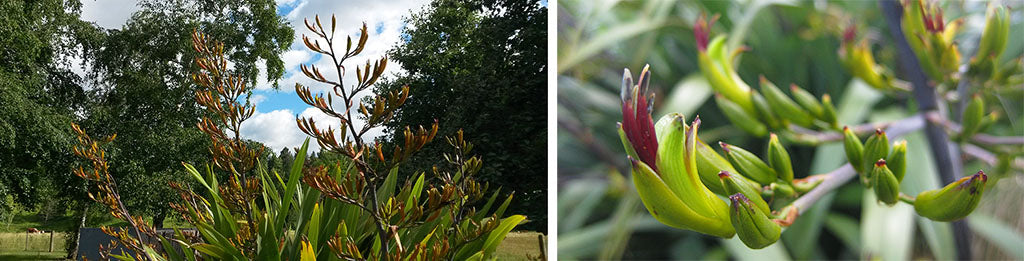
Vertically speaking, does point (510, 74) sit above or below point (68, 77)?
below

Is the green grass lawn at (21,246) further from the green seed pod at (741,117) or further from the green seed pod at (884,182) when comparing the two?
the green seed pod at (884,182)

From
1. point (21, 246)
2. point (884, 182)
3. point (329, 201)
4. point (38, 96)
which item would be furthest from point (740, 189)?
point (21, 246)

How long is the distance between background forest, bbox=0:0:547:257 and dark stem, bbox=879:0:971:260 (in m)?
3.45

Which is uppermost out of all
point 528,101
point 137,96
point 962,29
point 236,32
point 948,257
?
point 236,32

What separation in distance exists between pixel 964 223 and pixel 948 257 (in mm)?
64

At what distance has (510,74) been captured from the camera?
189 inches

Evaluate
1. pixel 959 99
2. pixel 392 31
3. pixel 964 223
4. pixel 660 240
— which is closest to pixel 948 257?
pixel 964 223

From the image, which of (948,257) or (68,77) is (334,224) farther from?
(68,77)

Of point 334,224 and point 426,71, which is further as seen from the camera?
point 426,71

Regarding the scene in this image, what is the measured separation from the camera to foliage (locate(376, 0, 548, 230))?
4.57 metres

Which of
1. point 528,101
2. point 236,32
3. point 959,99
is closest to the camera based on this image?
point 959,99

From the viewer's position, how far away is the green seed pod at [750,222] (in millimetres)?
809

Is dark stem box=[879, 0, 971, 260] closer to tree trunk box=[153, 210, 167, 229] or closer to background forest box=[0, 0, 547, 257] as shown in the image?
background forest box=[0, 0, 547, 257]

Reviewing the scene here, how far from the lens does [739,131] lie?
136 cm
